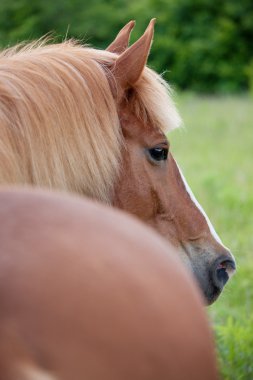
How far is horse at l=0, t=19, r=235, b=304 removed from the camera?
2.78 m

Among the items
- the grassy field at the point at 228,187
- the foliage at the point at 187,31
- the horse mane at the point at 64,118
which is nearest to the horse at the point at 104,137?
the horse mane at the point at 64,118

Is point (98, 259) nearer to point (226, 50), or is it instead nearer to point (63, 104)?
point (63, 104)

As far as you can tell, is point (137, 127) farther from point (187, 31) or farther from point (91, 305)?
point (187, 31)

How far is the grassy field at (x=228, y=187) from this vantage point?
4.42 metres

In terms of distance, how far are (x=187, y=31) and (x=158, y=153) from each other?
1876 centimetres

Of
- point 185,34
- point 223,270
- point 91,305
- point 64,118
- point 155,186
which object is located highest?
point 91,305

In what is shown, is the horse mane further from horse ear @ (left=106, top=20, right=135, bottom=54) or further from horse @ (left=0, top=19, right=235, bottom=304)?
horse ear @ (left=106, top=20, right=135, bottom=54)

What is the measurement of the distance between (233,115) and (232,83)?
608 cm

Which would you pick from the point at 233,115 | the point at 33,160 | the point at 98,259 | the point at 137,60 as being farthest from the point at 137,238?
the point at 233,115

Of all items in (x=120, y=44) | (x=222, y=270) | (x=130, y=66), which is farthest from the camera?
(x=120, y=44)

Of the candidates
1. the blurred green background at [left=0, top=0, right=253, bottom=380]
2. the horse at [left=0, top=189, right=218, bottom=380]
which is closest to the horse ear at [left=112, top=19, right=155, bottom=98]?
the horse at [left=0, top=189, right=218, bottom=380]

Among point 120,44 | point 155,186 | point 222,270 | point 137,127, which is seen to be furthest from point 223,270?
point 120,44

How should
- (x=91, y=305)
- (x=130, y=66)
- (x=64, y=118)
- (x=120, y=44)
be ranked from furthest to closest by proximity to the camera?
(x=120, y=44) → (x=130, y=66) → (x=64, y=118) → (x=91, y=305)

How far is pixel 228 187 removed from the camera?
8.75m
